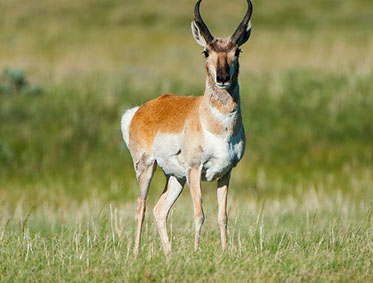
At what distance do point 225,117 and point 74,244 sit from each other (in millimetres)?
1969

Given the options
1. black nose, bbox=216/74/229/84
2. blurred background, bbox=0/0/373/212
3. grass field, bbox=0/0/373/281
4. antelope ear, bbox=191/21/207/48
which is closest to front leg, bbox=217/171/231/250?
grass field, bbox=0/0/373/281

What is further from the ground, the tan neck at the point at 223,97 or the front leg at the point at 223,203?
the tan neck at the point at 223,97

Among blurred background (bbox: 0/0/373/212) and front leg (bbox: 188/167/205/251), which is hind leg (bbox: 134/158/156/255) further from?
blurred background (bbox: 0/0/373/212)

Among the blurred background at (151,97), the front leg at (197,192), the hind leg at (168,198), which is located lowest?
the blurred background at (151,97)

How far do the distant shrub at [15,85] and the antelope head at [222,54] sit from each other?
15.1 m

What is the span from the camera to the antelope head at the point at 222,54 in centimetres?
620

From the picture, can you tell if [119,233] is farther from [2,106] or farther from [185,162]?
[2,106]

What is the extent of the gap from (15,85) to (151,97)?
4.27m

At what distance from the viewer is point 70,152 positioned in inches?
730

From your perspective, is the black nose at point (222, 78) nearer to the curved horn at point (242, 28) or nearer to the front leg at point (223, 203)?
the curved horn at point (242, 28)

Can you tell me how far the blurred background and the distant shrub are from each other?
34 mm

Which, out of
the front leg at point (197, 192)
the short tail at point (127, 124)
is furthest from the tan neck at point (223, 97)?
the short tail at point (127, 124)

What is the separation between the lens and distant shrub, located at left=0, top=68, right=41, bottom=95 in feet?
69.0

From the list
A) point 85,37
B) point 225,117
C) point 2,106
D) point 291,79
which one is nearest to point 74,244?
point 225,117
